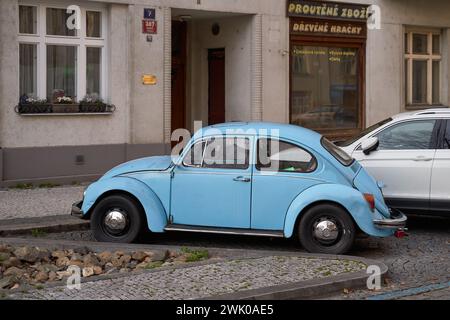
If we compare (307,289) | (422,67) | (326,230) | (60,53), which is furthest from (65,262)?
(422,67)

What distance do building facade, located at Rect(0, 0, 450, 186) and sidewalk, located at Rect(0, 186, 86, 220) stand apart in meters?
0.48

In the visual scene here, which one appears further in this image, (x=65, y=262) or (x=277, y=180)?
(x=277, y=180)

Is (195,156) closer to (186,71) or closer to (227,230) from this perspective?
(227,230)

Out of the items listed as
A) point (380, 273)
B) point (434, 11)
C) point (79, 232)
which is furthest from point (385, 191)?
point (434, 11)

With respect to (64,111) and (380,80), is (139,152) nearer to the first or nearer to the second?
(64,111)

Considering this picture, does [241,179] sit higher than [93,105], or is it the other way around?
[93,105]

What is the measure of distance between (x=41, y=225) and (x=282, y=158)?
3548 mm

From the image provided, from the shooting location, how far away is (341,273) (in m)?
7.54

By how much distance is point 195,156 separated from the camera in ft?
29.5

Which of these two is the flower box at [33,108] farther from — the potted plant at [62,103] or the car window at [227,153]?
the car window at [227,153]

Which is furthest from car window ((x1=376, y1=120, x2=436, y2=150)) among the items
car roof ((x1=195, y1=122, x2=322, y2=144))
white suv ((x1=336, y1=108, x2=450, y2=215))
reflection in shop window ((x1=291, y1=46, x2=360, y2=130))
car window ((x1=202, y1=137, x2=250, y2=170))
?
reflection in shop window ((x1=291, y1=46, x2=360, y2=130))

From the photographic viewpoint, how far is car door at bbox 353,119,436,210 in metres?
10.2
